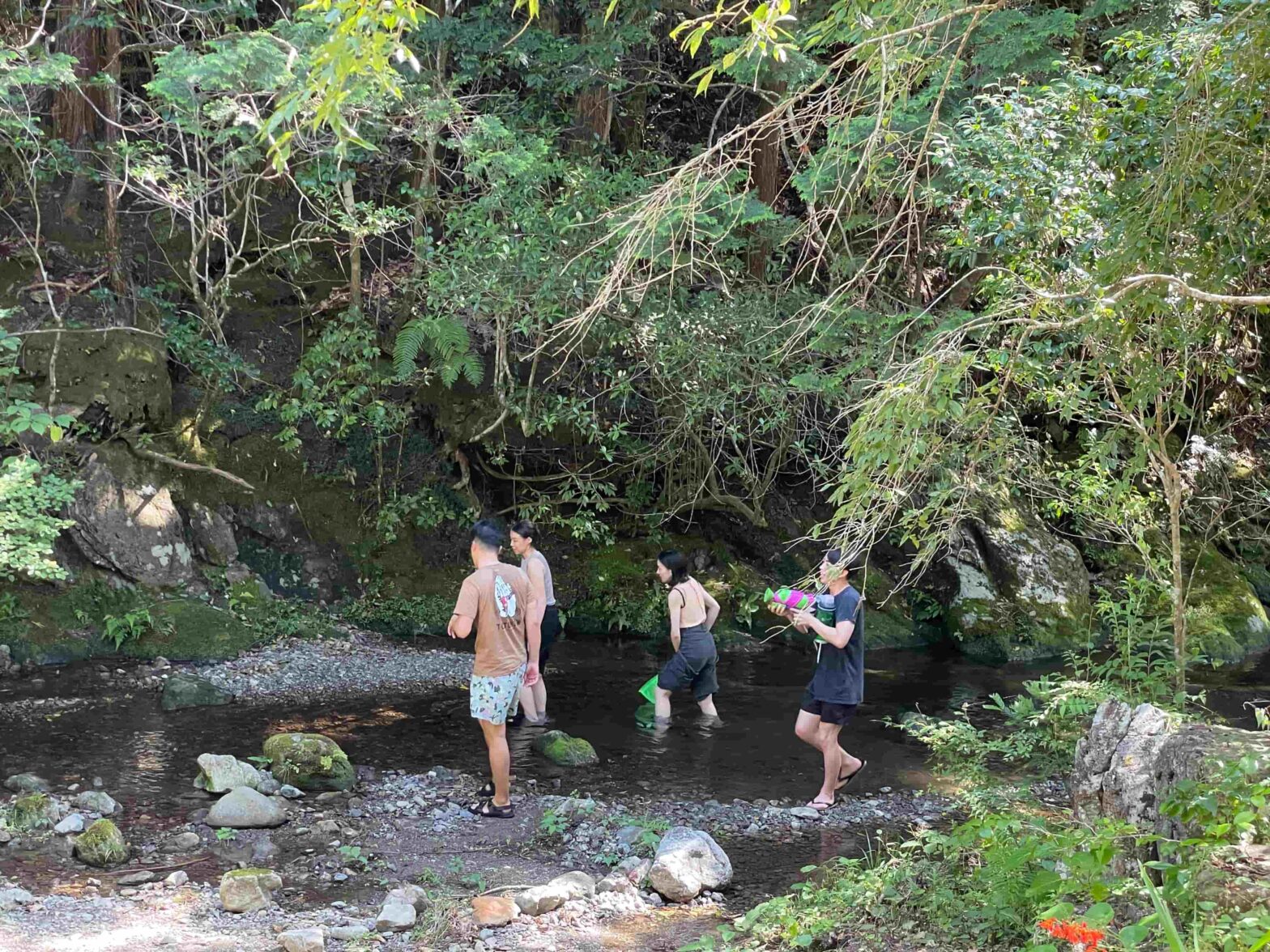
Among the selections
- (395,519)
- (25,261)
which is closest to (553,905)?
(395,519)

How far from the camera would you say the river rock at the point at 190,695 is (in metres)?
10.1

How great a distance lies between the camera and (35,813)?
6949mm

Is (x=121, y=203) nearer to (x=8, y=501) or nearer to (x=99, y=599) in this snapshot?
(x=99, y=599)

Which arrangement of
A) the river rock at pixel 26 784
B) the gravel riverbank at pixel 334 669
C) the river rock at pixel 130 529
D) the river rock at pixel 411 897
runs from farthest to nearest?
the river rock at pixel 130 529
the gravel riverbank at pixel 334 669
the river rock at pixel 26 784
the river rock at pixel 411 897

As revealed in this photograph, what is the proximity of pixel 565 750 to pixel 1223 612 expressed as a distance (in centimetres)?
1001

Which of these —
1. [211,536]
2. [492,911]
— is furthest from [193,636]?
[492,911]

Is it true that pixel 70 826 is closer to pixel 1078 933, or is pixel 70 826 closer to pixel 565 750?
pixel 565 750

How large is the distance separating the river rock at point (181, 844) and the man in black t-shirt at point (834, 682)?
4236mm

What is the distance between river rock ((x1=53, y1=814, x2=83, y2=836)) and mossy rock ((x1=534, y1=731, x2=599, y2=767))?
11.4 ft

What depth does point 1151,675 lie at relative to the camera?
737 cm

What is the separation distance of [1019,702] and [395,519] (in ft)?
30.3

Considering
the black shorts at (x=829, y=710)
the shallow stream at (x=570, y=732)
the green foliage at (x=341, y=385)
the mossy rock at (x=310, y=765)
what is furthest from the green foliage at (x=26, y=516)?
the black shorts at (x=829, y=710)

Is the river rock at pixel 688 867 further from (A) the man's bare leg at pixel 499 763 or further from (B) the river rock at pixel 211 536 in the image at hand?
(B) the river rock at pixel 211 536

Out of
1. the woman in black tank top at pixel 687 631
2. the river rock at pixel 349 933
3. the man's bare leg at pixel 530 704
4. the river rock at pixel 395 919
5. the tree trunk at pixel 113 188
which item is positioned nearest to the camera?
the river rock at pixel 349 933
